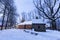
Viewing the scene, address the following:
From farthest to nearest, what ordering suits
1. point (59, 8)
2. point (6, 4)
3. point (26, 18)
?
point (26, 18) < point (6, 4) < point (59, 8)

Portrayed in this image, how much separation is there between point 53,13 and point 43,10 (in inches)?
149

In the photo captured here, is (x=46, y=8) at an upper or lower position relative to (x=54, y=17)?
upper

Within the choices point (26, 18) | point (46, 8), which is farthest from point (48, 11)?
point (26, 18)

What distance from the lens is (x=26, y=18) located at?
105 m

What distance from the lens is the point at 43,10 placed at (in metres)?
46.2

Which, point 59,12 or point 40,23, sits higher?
point 59,12

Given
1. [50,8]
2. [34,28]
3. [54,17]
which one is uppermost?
[50,8]

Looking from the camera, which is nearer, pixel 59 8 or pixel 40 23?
pixel 59 8

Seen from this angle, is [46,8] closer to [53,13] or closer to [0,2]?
[53,13]

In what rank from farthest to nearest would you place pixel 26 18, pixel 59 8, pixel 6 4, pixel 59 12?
pixel 26 18
pixel 6 4
pixel 59 12
pixel 59 8

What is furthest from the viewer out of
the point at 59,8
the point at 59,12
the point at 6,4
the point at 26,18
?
the point at 26,18

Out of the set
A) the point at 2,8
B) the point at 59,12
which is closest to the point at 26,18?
the point at 2,8

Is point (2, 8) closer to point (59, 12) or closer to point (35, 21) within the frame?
point (35, 21)

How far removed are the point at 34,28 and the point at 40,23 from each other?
2779 millimetres
